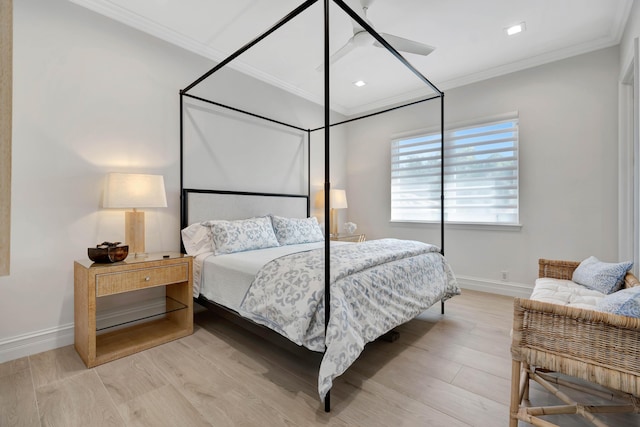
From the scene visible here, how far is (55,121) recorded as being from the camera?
2.28 m

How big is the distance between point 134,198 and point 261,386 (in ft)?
5.56

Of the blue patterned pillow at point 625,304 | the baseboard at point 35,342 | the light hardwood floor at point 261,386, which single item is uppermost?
the blue patterned pillow at point 625,304

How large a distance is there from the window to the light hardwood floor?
5.82 ft

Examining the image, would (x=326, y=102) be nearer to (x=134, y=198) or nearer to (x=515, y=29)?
(x=134, y=198)

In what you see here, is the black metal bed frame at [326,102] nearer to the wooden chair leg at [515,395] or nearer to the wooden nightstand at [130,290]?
the wooden nightstand at [130,290]

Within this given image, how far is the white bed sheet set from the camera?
2.20m

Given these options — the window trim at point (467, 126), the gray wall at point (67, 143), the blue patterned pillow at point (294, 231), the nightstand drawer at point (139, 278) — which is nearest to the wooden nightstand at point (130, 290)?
the nightstand drawer at point (139, 278)

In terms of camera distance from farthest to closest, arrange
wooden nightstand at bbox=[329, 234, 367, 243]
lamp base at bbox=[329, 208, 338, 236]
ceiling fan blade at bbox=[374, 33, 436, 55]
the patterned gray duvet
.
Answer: lamp base at bbox=[329, 208, 338, 236] < wooden nightstand at bbox=[329, 234, 367, 243] < ceiling fan blade at bbox=[374, 33, 436, 55] < the patterned gray duvet

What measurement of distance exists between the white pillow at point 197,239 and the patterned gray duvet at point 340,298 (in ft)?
3.09

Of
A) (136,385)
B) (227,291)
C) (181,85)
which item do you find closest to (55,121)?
(181,85)

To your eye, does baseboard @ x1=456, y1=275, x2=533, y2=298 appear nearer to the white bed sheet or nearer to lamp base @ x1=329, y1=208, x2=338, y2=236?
lamp base @ x1=329, y1=208, x2=338, y2=236

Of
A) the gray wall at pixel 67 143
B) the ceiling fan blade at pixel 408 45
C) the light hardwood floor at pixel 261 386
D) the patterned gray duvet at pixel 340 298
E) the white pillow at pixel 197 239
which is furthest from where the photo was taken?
the white pillow at pixel 197 239

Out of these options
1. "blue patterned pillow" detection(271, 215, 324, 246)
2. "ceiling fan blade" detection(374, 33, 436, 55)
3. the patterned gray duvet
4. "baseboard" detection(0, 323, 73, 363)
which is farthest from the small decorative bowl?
"ceiling fan blade" detection(374, 33, 436, 55)

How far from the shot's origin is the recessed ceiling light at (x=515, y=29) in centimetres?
279
